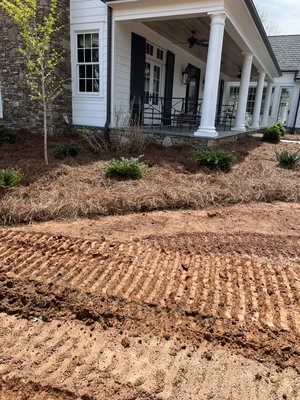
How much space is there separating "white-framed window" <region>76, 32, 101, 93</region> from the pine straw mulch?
2.51 metres

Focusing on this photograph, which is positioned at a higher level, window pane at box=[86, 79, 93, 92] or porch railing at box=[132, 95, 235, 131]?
window pane at box=[86, 79, 93, 92]

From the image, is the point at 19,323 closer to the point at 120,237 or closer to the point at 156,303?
the point at 156,303

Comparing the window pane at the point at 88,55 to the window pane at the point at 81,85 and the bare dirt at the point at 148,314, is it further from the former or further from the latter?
the bare dirt at the point at 148,314

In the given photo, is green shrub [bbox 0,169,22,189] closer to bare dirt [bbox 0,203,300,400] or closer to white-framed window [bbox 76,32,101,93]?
bare dirt [bbox 0,203,300,400]

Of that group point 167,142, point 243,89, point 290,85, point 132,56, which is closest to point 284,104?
point 290,85

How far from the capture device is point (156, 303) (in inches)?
93.9

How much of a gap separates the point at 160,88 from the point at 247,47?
307 cm

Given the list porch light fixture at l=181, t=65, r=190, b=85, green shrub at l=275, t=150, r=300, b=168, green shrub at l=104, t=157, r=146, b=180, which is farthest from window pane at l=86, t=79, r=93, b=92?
green shrub at l=275, t=150, r=300, b=168

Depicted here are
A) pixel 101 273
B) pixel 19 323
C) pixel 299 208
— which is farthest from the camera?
pixel 299 208

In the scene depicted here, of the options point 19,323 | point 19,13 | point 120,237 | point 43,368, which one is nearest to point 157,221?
point 120,237

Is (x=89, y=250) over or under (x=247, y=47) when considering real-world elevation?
under

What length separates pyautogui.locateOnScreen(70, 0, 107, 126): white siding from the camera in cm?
783

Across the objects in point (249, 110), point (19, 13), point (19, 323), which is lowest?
point (19, 323)

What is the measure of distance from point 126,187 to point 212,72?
390cm
